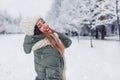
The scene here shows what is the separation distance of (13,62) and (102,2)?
3.67 m

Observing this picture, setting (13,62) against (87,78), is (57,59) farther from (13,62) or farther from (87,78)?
(13,62)

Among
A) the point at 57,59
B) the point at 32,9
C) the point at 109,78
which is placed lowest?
the point at 109,78

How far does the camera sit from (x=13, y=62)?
7.04 meters

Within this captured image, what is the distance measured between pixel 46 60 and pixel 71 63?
367 cm

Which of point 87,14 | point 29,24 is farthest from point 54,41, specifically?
point 87,14

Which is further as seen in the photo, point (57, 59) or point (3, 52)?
point (3, 52)

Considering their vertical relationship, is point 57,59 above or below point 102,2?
below

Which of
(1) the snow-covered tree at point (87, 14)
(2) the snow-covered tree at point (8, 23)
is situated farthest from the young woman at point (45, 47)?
(1) the snow-covered tree at point (87, 14)

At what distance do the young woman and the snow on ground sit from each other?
2402 millimetres

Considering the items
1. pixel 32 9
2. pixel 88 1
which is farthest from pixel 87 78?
pixel 88 1

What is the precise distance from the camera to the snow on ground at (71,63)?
20.2 feet

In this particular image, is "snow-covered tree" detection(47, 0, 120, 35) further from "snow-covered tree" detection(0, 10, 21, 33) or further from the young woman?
the young woman

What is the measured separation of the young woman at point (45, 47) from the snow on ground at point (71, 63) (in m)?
2.40

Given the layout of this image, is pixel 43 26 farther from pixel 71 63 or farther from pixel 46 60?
pixel 71 63
